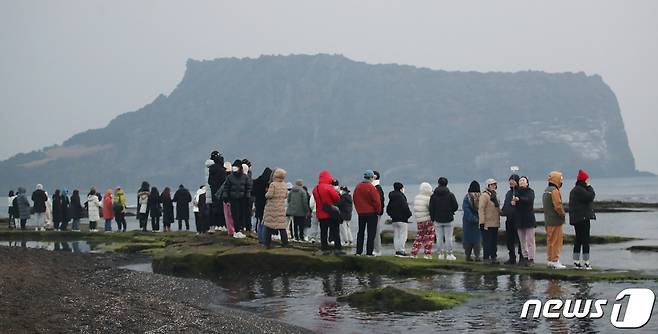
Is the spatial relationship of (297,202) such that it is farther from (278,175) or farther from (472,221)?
(472,221)

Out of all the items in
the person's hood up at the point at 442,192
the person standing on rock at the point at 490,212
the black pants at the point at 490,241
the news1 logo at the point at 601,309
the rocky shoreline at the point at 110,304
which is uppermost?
the person's hood up at the point at 442,192

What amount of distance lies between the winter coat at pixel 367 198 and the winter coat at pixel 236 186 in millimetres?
4462

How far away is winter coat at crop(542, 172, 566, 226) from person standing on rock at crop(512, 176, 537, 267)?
54 centimetres

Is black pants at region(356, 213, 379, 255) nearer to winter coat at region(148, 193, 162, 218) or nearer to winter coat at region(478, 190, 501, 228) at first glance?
winter coat at region(478, 190, 501, 228)

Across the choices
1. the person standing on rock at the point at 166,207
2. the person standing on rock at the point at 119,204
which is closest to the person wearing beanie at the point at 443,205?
the person standing on rock at the point at 166,207

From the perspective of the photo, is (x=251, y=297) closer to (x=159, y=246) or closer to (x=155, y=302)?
(x=155, y=302)

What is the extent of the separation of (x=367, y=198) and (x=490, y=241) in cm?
371

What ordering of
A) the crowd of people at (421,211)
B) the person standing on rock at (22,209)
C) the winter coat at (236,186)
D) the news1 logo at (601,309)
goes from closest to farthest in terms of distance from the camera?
the news1 logo at (601,309), the crowd of people at (421,211), the winter coat at (236,186), the person standing on rock at (22,209)

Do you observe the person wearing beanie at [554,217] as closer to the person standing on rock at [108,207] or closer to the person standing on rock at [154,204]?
the person standing on rock at [154,204]

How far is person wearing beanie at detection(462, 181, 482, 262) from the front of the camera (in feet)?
79.8

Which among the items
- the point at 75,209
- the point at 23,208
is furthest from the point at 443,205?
the point at 23,208

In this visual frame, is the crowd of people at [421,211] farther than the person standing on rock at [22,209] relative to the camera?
No

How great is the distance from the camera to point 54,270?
875 inches

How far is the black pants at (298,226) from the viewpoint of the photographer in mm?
32938
